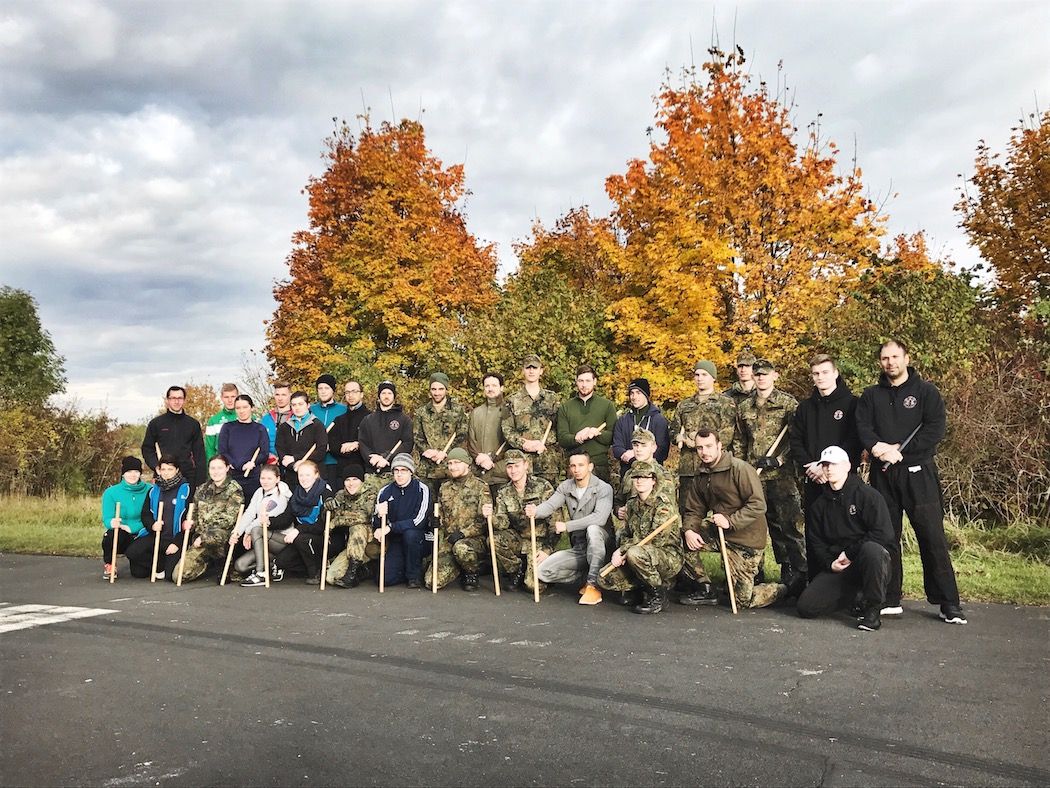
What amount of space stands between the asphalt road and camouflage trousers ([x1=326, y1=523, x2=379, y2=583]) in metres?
1.69

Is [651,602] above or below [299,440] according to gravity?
below

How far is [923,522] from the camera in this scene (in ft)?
24.0

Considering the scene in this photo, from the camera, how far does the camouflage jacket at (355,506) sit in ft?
32.9

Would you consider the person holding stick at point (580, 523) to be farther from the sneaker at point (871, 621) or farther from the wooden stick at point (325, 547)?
the sneaker at point (871, 621)

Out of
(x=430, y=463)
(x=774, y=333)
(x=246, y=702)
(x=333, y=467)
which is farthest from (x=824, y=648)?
(x=774, y=333)

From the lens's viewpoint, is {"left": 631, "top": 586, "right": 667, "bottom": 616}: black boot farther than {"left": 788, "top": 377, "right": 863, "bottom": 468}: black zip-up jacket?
No

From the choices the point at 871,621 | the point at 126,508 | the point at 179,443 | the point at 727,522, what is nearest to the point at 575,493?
the point at 727,522

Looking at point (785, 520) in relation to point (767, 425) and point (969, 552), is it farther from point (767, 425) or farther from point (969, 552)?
point (969, 552)

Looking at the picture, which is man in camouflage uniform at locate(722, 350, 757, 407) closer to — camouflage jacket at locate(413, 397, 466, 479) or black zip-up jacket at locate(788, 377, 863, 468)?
black zip-up jacket at locate(788, 377, 863, 468)

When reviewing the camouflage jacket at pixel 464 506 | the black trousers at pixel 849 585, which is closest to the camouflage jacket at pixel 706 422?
the black trousers at pixel 849 585

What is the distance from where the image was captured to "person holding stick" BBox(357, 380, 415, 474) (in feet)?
34.9

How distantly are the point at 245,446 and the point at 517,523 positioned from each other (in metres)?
4.20

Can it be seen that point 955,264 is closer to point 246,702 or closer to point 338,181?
point 338,181

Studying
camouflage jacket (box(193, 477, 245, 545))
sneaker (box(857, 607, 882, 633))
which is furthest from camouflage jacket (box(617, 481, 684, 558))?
camouflage jacket (box(193, 477, 245, 545))
